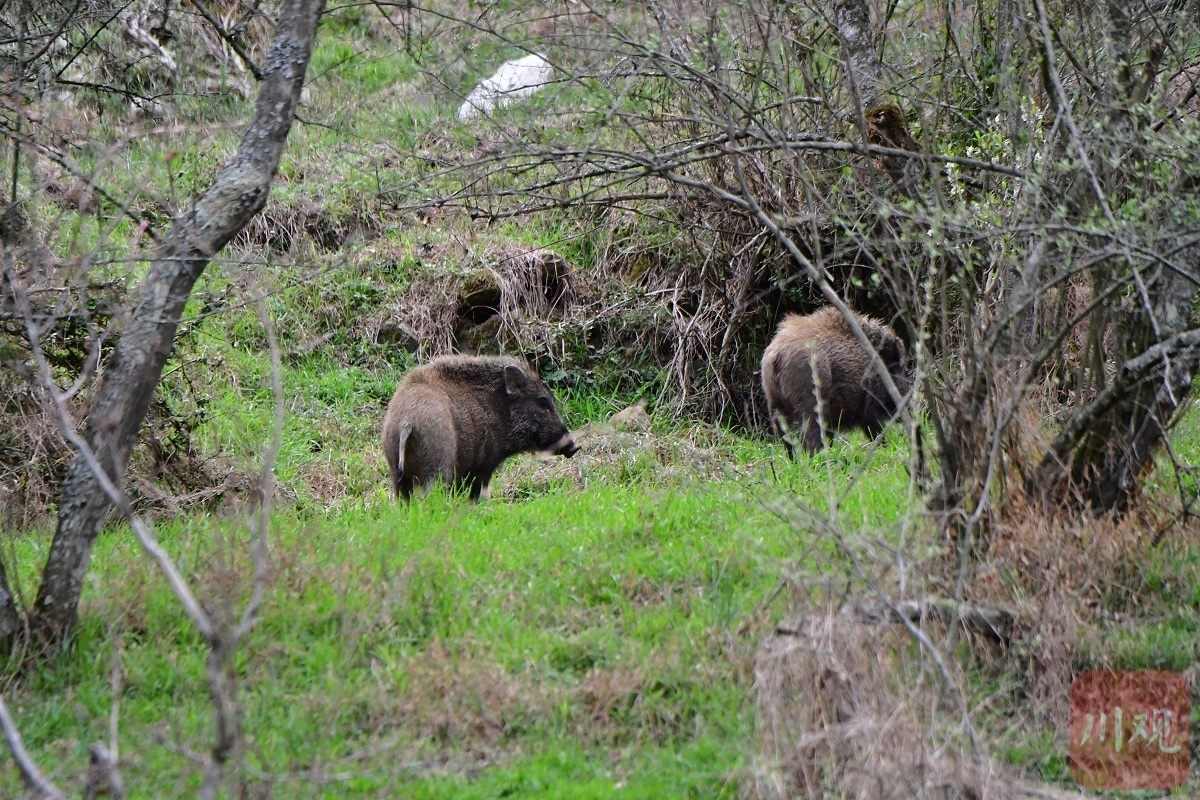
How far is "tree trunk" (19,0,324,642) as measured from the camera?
511 cm

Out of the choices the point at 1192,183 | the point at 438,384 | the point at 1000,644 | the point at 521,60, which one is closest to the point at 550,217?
the point at 521,60

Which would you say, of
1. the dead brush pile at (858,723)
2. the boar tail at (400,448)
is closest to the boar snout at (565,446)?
the boar tail at (400,448)

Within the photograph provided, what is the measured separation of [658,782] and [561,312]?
336 inches

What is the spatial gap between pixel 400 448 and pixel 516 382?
1.52 m

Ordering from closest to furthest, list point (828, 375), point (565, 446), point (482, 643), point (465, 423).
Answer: point (482, 643), point (465, 423), point (565, 446), point (828, 375)

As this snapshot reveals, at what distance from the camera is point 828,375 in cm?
978

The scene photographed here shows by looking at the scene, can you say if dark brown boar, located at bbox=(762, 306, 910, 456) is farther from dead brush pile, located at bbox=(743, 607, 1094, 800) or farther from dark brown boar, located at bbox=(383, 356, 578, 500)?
dead brush pile, located at bbox=(743, 607, 1094, 800)

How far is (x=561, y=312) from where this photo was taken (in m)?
12.7

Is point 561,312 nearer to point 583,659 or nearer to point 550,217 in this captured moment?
point 550,217

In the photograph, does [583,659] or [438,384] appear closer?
[583,659]

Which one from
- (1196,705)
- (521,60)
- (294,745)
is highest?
(521,60)

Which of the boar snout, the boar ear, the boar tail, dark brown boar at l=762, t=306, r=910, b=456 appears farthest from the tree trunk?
dark brown boar at l=762, t=306, r=910, b=456

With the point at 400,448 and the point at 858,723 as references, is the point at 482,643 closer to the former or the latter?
the point at 858,723

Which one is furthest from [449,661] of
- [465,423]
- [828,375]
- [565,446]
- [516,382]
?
[828,375]
